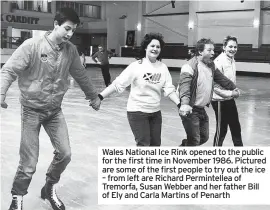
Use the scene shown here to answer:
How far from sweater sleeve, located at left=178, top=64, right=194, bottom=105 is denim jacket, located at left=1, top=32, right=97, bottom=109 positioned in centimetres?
115

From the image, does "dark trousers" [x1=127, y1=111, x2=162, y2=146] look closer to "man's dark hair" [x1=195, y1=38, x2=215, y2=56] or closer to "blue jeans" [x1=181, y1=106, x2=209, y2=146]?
"blue jeans" [x1=181, y1=106, x2=209, y2=146]

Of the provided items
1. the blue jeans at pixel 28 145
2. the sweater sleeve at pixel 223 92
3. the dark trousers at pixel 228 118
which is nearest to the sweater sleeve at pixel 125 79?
the blue jeans at pixel 28 145

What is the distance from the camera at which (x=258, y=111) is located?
8461 mm

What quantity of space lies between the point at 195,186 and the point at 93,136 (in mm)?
3027

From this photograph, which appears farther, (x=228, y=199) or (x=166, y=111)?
(x=166, y=111)

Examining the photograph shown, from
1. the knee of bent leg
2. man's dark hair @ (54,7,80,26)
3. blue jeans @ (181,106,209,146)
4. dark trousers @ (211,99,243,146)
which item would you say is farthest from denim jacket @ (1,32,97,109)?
dark trousers @ (211,99,243,146)

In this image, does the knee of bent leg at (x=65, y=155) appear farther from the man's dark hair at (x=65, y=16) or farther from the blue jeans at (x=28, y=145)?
the man's dark hair at (x=65, y=16)

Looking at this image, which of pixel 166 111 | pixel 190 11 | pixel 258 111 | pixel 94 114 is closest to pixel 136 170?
pixel 94 114

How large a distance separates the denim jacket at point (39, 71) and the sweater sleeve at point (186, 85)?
115cm

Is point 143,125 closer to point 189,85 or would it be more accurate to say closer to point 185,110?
point 185,110

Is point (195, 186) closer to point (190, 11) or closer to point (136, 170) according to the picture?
point (136, 170)

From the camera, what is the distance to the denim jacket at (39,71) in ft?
8.64

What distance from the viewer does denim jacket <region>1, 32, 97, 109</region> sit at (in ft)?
8.64

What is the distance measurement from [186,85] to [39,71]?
145 centimetres
